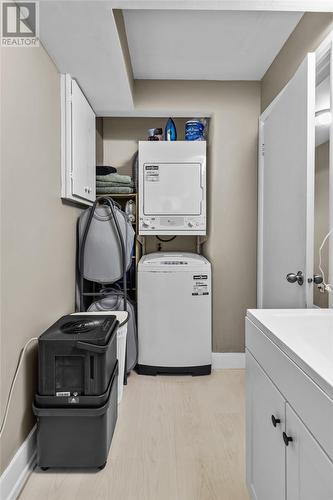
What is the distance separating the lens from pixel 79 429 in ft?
4.95

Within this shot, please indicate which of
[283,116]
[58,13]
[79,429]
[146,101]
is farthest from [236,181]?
[79,429]

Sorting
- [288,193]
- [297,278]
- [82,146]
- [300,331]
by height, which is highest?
[82,146]

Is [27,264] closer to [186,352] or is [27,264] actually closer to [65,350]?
[65,350]

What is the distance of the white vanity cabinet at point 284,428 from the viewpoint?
26.9 inches

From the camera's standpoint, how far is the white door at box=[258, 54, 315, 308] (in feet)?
5.03

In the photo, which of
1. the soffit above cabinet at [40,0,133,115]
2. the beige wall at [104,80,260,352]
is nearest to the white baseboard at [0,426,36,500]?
the beige wall at [104,80,260,352]

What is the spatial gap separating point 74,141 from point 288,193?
1.40m

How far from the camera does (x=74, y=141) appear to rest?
205 cm

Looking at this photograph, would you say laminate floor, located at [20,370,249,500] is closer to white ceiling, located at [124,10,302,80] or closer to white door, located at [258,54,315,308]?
white door, located at [258,54,315,308]

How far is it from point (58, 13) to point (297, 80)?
1221 millimetres

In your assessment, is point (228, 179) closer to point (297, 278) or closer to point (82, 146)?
point (82, 146)

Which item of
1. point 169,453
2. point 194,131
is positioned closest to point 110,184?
point 194,131

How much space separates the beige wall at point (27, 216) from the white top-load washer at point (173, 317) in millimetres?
781

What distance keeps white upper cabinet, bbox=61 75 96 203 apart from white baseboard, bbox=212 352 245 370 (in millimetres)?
1748
